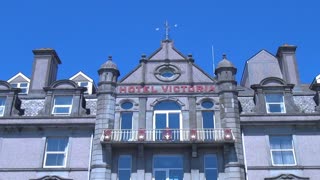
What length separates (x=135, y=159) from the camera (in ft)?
88.6

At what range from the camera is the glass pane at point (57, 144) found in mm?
27984

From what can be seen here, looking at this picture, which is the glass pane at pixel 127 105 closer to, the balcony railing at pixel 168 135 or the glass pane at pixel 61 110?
the balcony railing at pixel 168 135

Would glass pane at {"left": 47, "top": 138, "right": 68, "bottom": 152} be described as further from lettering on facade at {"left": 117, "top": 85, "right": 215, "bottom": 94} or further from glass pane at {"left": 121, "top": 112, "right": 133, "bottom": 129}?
lettering on facade at {"left": 117, "top": 85, "right": 215, "bottom": 94}

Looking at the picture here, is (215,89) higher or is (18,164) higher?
(215,89)

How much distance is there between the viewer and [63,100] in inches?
1180

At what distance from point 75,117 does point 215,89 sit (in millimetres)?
8626

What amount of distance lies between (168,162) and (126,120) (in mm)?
3691

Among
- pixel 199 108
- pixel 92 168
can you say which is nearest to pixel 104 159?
pixel 92 168

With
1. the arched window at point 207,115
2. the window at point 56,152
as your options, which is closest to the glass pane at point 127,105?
the window at point 56,152

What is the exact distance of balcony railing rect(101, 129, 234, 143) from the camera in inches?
1053

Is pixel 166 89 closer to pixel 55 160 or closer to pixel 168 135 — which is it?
pixel 168 135

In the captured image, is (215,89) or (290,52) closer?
(215,89)

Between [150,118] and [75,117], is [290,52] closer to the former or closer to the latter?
[150,118]

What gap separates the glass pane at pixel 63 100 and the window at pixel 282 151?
12353mm
